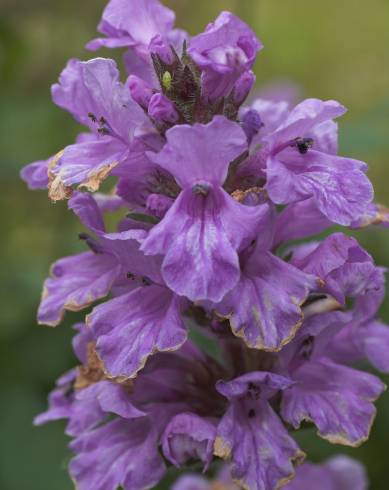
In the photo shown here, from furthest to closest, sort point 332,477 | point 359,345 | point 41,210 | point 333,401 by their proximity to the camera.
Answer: point 41,210 < point 332,477 < point 359,345 < point 333,401

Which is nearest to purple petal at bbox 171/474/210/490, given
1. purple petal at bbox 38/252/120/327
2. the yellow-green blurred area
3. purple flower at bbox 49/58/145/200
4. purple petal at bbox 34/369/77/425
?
A: the yellow-green blurred area

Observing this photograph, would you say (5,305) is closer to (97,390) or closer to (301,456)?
(97,390)

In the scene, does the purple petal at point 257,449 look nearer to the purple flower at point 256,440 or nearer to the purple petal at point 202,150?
the purple flower at point 256,440

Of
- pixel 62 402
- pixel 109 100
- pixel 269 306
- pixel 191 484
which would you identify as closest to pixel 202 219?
pixel 269 306

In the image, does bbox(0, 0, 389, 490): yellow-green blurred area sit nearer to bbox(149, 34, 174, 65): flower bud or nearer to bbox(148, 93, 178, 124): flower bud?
bbox(148, 93, 178, 124): flower bud

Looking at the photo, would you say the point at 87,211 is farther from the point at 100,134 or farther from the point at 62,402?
the point at 62,402
